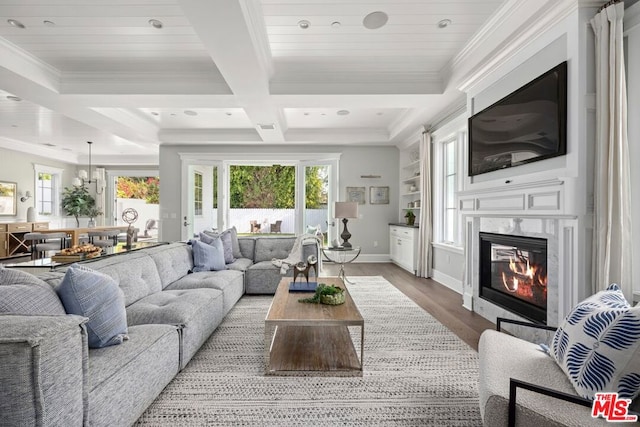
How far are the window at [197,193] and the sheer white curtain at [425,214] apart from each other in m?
4.98

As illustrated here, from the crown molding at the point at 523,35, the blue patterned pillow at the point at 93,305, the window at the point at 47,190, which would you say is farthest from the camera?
the window at the point at 47,190

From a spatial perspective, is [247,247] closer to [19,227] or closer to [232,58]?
[232,58]

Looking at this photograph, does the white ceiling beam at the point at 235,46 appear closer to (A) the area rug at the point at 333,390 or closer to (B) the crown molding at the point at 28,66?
(B) the crown molding at the point at 28,66

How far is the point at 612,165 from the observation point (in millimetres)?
2092

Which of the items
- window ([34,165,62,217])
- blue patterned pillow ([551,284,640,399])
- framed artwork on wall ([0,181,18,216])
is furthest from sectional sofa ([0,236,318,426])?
window ([34,165,62,217])

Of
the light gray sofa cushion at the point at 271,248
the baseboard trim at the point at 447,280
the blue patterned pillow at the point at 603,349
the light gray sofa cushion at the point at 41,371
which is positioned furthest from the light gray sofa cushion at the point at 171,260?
the baseboard trim at the point at 447,280

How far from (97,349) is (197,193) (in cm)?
619

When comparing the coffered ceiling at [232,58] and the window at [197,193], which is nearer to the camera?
the coffered ceiling at [232,58]

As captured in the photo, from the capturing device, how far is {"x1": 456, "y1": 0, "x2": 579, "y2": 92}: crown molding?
2363 millimetres

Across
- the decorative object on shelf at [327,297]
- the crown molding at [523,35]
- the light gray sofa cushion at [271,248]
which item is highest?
the crown molding at [523,35]

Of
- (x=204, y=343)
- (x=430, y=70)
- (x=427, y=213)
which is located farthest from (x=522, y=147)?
(x=204, y=343)

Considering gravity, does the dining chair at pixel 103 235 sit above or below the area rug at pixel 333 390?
above

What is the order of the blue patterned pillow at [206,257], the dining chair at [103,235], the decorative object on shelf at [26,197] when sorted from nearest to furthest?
1. the blue patterned pillow at [206,257]
2. the dining chair at [103,235]
3. the decorative object on shelf at [26,197]

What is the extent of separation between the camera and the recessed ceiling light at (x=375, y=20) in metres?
2.84
